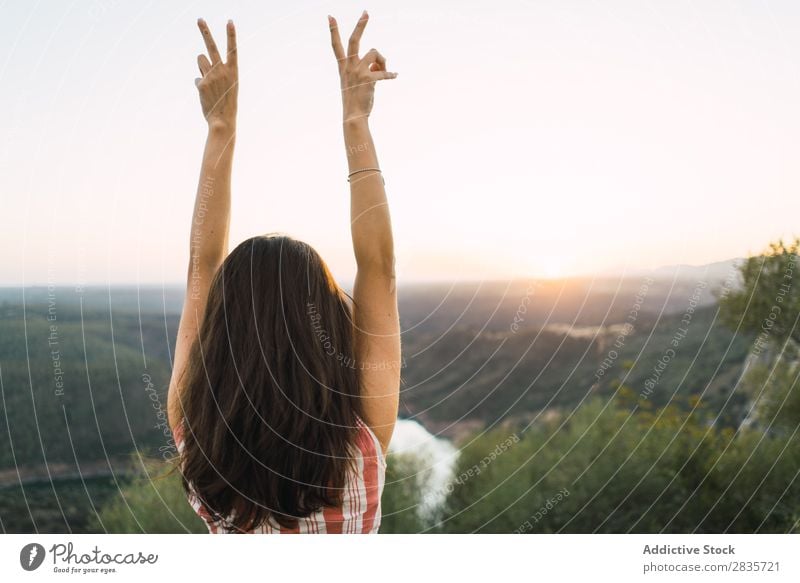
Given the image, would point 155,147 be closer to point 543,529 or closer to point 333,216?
point 333,216

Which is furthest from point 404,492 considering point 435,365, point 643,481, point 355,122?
point 355,122

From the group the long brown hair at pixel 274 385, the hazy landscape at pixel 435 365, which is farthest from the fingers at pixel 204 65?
the hazy landscape at pixel 435 365

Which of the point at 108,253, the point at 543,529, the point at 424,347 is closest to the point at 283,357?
the point at 108,253

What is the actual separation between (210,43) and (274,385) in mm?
479

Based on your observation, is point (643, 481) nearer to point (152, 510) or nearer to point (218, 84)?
point (152, 510)

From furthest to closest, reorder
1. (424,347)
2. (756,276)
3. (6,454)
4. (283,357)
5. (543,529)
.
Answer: (543,529) < (756,276) < (424,347) < (6,454) < (283,357)

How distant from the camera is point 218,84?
3.28 feet

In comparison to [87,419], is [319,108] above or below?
above

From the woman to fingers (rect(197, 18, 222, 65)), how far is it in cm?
24

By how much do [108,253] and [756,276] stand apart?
187cm

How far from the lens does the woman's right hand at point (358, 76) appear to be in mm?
886

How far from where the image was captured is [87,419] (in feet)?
6.49

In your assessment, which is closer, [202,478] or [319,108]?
[202,478]
